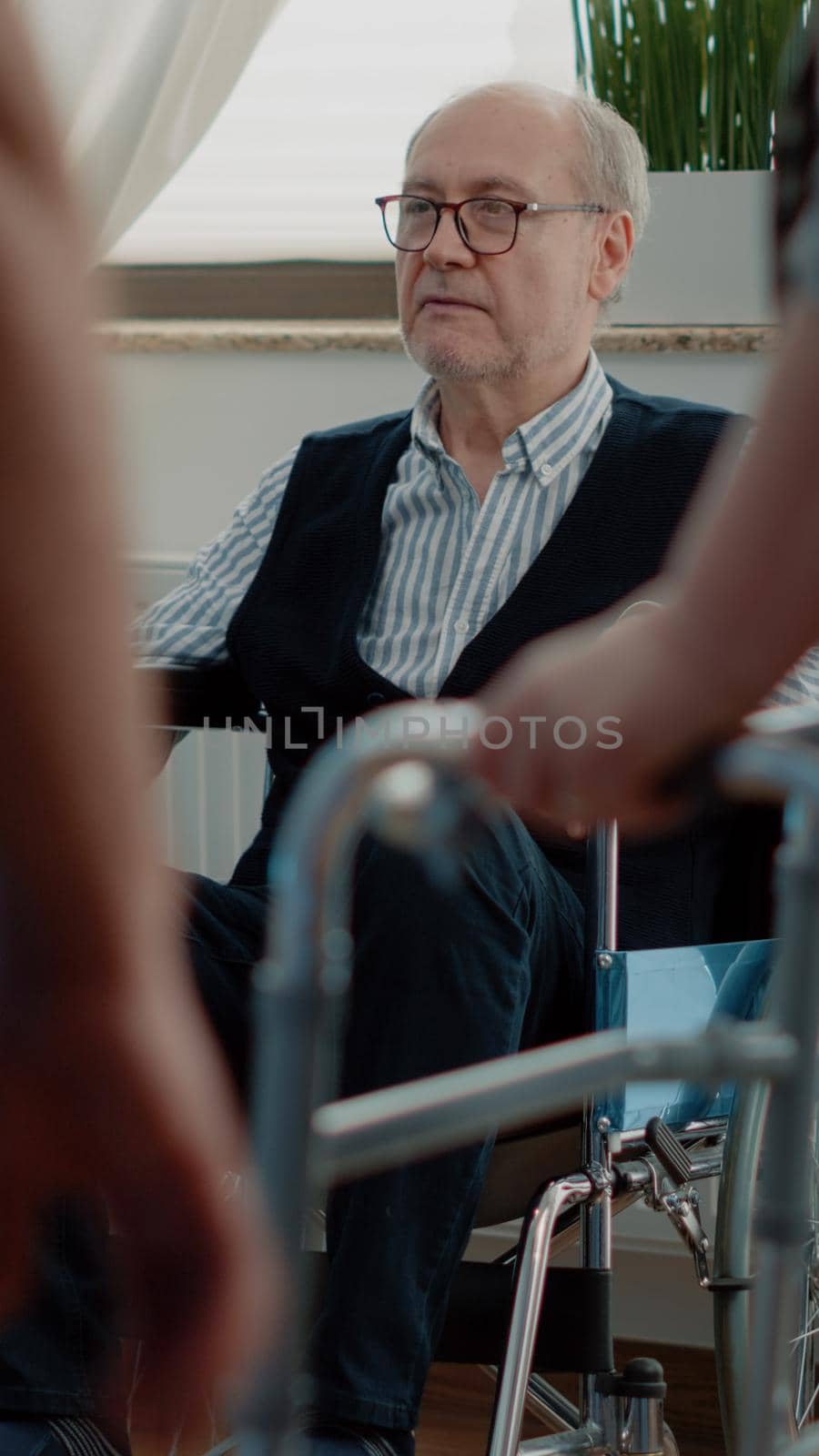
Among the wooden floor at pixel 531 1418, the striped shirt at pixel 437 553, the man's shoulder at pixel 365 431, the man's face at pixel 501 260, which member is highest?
the man's face at pixel 501 260

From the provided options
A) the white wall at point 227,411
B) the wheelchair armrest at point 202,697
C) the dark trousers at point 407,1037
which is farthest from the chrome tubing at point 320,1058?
the white wall at point 227,411

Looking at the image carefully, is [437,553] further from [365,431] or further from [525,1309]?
[525,1309]

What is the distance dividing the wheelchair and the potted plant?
84cm

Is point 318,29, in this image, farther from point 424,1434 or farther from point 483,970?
point 424,1434

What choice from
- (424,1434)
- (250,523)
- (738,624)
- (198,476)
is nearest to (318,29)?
(198,476)

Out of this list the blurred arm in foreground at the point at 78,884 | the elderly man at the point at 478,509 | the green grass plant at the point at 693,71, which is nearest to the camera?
the blurred arm in foreground at the point at 78,884

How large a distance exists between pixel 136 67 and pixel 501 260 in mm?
562

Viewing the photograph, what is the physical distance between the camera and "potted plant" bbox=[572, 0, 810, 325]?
1896 mm

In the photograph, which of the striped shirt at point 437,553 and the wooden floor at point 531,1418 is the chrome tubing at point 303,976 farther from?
the wooden floor at point 531,1418

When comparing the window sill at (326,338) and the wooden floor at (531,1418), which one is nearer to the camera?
the wooden floor at (531,1418)

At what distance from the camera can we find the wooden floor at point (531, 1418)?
1807 mm

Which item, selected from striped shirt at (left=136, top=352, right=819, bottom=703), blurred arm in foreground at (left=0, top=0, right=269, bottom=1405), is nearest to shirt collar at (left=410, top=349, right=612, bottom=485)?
striped shirt at (left=136, top=352, right=819, bottom=703)

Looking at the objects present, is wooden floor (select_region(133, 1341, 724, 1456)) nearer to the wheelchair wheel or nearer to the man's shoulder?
the wheelchair wheel

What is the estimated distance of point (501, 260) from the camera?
1.79 m
